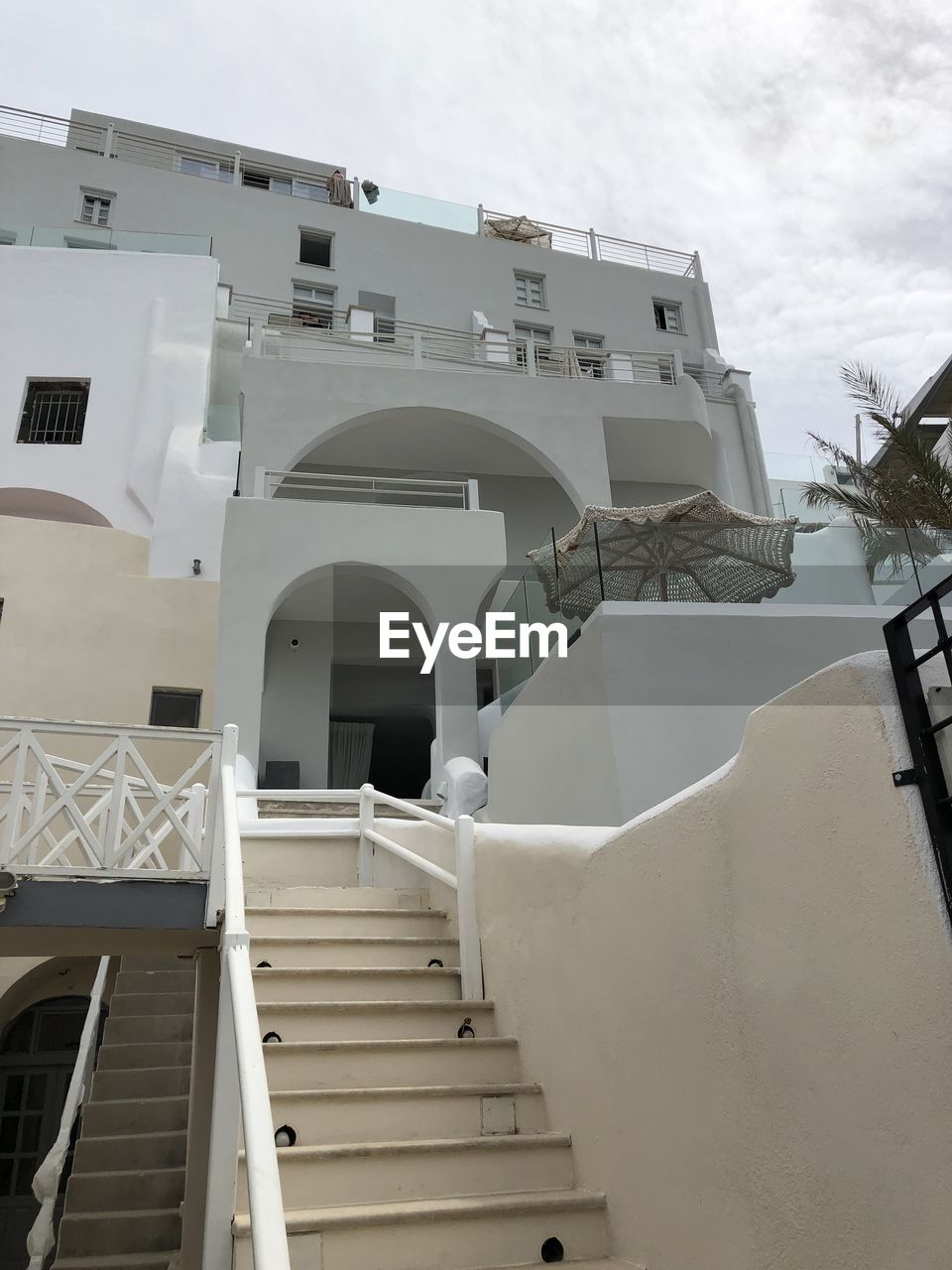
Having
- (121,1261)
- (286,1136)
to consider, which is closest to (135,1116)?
(121,1261)

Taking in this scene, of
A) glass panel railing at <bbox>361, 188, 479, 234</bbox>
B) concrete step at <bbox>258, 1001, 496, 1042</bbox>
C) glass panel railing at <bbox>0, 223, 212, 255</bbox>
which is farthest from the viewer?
glass panel railing at <bbox>361, 188, 479, 234</bbox>

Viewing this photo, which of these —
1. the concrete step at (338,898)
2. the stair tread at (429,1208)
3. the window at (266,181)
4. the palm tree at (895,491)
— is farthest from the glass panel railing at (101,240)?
the stair tread at (429,1208)

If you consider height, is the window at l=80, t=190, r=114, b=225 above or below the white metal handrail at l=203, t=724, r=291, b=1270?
above

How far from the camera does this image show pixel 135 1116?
8.14 meters

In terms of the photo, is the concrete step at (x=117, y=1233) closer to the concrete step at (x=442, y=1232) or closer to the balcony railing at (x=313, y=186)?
the concrete step at (x=442, y=1232)

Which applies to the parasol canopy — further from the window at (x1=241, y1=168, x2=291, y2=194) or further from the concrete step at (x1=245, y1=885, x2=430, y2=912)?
the window at (x1=241, y1=168, x2=291, y2=194)

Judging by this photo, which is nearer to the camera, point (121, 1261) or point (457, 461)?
point (121, 1261)

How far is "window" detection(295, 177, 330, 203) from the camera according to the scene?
23062 mm

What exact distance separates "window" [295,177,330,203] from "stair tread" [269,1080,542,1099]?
22.6 m

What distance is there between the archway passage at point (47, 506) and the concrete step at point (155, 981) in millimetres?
7047

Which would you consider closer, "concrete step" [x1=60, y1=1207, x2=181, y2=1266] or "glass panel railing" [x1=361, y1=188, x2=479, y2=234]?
"concrete step" [x1=60, y1=1207, x2=181, y2=1266]

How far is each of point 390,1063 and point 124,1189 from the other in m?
4.66

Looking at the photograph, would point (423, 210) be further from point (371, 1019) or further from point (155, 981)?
point (371, 1019)

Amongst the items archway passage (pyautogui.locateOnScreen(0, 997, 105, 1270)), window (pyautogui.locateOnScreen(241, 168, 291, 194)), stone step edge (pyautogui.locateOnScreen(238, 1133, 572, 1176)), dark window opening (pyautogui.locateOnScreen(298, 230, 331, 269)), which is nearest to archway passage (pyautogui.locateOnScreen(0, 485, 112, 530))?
archway passage (pyautogui.locateOnScreen(0, 997, 105, 1270))
